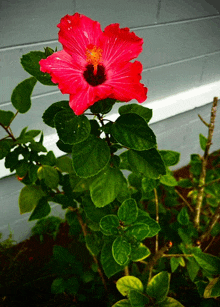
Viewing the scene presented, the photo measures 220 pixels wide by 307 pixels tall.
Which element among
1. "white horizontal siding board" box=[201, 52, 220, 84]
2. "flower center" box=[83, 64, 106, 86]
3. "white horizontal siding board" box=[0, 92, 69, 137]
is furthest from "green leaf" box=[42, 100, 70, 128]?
"white horizontal siding board" box=[201, 52, 220, 84]

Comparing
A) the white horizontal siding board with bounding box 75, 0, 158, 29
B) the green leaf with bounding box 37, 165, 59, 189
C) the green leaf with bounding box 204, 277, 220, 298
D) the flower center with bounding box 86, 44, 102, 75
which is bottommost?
the green leaf with bounding box 204, 277, 220, 298

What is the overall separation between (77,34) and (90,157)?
263 millimetres

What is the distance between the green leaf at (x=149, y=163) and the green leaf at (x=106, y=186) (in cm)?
7

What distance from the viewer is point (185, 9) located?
57.9 inches

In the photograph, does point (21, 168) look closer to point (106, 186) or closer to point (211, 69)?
point (106, 186)

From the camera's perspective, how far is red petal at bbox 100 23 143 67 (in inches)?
21.6

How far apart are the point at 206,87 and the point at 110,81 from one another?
159cm

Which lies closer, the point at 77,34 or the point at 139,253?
the point at 77,34

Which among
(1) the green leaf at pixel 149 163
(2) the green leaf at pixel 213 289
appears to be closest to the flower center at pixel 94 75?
(1) the green leaf at pixel 149 163

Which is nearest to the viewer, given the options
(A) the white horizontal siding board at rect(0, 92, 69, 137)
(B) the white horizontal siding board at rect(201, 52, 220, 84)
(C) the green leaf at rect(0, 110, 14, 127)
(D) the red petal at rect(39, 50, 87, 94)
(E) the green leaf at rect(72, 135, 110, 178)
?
(D) the red petal at rect(39, 50, 87, 94)

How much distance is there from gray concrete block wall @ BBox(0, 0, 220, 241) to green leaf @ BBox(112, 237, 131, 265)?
83cm

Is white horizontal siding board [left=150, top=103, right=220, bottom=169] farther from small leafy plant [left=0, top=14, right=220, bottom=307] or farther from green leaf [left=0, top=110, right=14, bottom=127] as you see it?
green leaf [left=0, top=110, right=14, bottom=127]

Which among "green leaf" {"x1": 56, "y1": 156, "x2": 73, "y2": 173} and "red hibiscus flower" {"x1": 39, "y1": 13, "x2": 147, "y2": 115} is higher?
"red hibiscus flower" {"x1": 39, "y1": 13, "x2": 147, "y2": 115}

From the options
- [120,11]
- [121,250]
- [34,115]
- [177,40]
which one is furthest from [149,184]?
[177,40]
